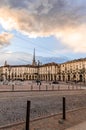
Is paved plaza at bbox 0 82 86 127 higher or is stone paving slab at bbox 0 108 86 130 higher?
paved plaza at bbox 0 82 86 127

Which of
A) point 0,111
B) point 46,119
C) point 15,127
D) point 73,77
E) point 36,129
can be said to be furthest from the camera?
point 73,77

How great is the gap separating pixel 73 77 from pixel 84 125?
183m

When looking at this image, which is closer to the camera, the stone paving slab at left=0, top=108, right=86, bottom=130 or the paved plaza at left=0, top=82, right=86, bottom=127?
the stone paving slab at left=0, top=108, right=86, bottom=130

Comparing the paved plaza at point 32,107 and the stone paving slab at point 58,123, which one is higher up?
the paved plaza at point 32,107

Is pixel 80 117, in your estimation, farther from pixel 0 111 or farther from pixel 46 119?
pixel 0 111

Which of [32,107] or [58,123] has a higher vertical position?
[32,107]

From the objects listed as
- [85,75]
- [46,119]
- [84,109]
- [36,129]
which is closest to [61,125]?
[46,119]

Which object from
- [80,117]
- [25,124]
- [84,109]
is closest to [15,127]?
[25,124]

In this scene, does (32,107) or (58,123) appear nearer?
(58,123)

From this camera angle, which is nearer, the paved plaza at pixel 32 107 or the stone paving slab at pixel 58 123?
the stone paving slab at pixel 58 123

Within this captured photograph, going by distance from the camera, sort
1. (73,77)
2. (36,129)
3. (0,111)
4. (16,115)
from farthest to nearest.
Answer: (73,77) → (0,111) → (16,115) → (36,129)

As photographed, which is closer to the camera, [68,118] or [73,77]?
[68,118]

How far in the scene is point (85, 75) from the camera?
595 ft

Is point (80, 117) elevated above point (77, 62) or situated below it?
below
